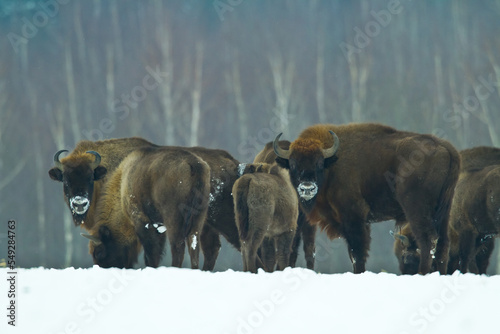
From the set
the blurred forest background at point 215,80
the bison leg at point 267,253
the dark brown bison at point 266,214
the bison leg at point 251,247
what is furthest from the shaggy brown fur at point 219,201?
the blurred forest background at point 215,80

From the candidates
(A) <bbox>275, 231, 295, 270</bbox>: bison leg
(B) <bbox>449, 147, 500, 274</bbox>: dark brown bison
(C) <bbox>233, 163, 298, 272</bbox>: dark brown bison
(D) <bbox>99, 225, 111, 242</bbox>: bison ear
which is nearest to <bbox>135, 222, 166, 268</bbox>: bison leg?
(D) <bbox>99, 225, 111, 242</bbox>: bison ear

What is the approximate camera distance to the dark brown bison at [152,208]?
12.1 metres

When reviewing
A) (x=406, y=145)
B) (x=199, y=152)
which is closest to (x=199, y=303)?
(x=406, y=145)

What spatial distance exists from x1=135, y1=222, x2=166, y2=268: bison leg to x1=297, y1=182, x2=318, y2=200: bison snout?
2.63 m

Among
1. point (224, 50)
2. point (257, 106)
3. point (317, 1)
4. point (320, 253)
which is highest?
point (317, 1)

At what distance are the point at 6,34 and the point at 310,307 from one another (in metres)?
26.1

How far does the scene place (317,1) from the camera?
3266cm

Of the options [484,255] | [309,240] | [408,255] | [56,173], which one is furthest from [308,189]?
[484,255]

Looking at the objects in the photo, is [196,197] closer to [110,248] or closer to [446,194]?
[110,248]

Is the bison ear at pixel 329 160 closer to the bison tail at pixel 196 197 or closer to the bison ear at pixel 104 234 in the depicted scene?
the bison tail at pixel 196 197

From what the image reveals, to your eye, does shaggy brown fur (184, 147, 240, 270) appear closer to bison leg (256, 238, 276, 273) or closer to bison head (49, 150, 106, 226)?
bison leg (256, 238, 276, 273)

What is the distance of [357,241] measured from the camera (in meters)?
11.9

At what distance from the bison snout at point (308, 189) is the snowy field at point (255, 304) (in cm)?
264

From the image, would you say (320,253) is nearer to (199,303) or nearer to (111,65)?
(111,65)
